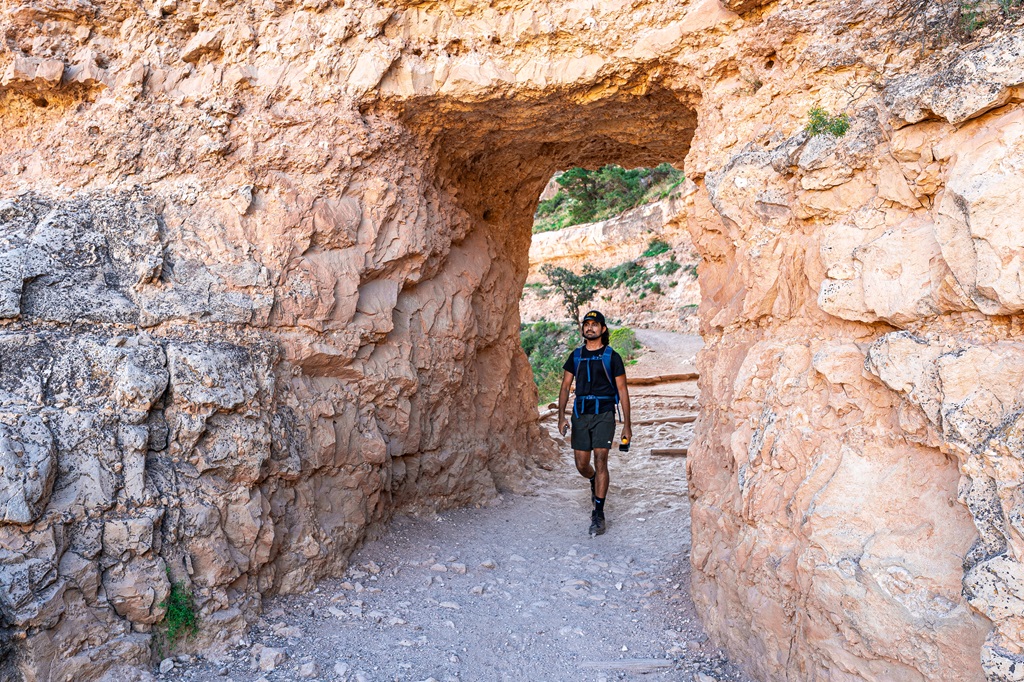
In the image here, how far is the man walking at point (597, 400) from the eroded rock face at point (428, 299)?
3.30 ft

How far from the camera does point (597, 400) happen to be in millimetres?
5363

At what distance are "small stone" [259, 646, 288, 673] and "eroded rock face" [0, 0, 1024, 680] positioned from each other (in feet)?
0.90

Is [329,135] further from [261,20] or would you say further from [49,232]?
[49,232]

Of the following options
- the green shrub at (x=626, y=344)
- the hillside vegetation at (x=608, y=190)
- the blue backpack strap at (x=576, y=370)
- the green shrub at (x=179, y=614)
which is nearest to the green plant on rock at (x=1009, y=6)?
the blue backpack strap at (x=576, y=370)

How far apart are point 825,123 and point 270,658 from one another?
373cm

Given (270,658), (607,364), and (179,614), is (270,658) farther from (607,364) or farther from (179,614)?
(607,364)

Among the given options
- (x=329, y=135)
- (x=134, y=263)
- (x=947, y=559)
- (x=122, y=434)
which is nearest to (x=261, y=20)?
(x=329, y=135)

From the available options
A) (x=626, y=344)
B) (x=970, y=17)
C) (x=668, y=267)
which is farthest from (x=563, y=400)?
(x=668, y=267)

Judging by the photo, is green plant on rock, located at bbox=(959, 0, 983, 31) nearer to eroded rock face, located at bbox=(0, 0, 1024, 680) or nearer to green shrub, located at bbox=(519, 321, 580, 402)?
eroded rock face, located at bbox=(0, 0, 1024, 680)

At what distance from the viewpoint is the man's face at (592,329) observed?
537 cm

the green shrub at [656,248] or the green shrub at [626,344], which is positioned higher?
the green shrub at [656,248]

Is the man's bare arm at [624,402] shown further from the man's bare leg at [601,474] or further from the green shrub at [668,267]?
the green shrub at [668,267]

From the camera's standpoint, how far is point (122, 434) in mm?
3404

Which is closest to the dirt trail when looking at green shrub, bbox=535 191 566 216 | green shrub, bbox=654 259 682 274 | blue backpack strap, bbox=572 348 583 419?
blue backpack strap, bbox=572 348 583 419
